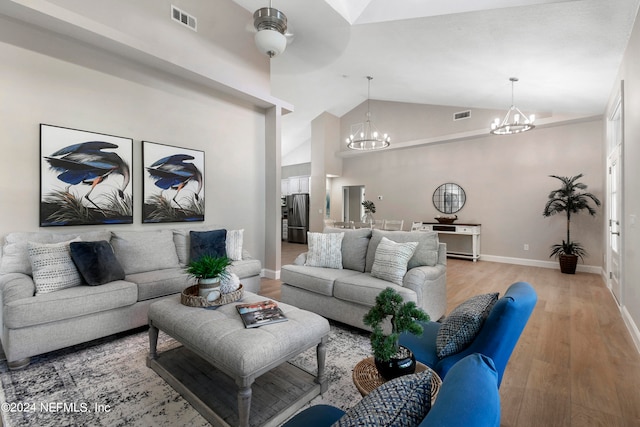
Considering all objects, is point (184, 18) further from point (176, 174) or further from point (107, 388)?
point (107, 388)

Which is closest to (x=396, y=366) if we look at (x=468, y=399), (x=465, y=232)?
(x=468, y=399)

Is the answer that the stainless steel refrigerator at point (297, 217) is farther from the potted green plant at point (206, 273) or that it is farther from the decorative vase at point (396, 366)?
the decorative vase at point (396, 366)

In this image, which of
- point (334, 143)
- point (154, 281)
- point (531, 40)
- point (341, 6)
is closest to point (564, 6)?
point (531, 40)

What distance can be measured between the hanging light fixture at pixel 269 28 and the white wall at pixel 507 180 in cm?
541

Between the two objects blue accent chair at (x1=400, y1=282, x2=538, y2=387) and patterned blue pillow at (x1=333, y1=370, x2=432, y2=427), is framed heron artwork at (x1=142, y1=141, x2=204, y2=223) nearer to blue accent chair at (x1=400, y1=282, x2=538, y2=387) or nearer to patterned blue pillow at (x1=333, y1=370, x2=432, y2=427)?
blue accent chair at (x1=400, y1=282, x2=538, y2=387)

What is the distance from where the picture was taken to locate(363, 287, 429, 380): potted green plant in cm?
120

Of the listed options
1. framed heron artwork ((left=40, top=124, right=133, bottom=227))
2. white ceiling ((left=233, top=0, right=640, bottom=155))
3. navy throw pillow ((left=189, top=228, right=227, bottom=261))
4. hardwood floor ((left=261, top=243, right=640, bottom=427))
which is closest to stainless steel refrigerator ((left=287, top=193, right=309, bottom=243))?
white ceiling ((left=233, top=0, right=640, bottom=155))

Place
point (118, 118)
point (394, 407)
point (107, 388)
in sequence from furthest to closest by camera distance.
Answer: point (118, 118)
point (107, 388)
point (394, 407)

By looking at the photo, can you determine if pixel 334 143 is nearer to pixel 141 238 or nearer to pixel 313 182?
pixel 313 182

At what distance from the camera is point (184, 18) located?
3.75 m

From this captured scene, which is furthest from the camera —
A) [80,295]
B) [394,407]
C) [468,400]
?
[80,295]

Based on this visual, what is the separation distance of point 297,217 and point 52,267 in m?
7.38

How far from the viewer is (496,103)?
537 cm

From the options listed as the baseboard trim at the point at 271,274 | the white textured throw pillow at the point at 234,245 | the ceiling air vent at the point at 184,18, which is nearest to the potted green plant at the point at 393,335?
the white textured throw pillow at the point at 234,245
